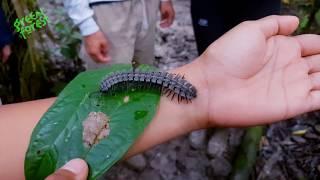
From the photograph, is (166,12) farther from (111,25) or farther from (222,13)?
(111,25)

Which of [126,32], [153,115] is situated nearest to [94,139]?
[153,115]

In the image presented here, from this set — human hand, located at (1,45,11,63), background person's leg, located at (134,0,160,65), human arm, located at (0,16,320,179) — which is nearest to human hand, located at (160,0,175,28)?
background person's leg, located at (134,0,160,65)

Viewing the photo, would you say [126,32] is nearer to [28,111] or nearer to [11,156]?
[28,111]

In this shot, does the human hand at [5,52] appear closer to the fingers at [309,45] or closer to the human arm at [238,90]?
the human arm at [238,90]

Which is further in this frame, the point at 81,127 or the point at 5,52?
the point at 5,52

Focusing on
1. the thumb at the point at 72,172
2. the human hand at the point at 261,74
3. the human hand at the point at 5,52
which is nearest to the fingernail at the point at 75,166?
the thumb at the point at 72,172

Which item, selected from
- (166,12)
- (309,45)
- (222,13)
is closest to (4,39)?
(166,12)

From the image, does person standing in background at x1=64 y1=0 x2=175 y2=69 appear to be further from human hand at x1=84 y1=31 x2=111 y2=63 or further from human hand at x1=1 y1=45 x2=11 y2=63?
human hand at x1=1 y1=45 x2=11 y2=63
